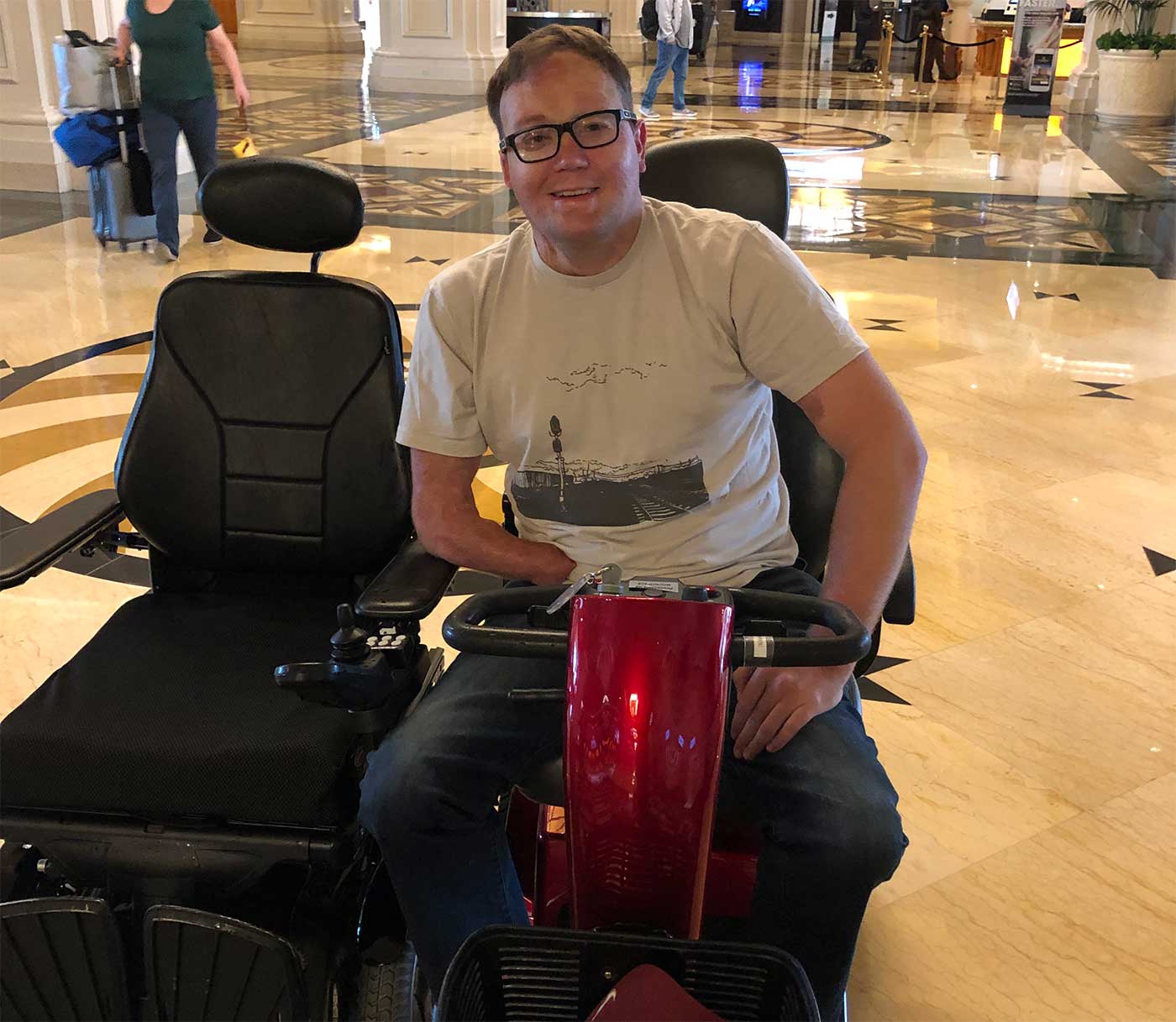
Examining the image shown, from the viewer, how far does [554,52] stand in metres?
1.42

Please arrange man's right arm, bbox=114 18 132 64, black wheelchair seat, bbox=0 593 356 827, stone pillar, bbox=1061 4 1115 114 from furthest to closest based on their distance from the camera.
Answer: stone pillar, bbox=1061 4 1115 114 → man's right arm, bbox=114 18 132 64 → black wheelchair seat, bbox=0 593 356 827

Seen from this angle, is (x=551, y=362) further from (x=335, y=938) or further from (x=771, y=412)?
(x=335, y=938)

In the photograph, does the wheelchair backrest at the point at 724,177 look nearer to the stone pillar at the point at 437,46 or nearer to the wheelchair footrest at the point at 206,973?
the wheelchair footrest at the point at 206,973

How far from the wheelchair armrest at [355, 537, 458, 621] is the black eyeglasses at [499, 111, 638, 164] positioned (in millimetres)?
520

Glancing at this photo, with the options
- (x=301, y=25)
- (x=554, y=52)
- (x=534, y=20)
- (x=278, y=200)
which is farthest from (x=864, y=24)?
(x=554, y=52)

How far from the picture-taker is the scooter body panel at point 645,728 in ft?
3.38

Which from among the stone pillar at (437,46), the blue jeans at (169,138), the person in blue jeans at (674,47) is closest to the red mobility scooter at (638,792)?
the blue jeans at (169,138)

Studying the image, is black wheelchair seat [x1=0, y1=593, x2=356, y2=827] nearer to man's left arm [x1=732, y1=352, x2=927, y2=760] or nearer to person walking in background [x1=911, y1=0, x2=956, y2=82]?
man's left arm [x1=732, y1=352, x2=927, y2=760]

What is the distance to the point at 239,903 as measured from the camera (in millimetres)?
1539

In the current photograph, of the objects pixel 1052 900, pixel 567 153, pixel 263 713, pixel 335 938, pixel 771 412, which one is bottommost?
pixel 1052 900

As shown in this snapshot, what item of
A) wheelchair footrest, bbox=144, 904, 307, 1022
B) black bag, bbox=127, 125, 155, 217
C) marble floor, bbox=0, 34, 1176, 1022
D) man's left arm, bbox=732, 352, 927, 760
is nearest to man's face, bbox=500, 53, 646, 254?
man's left arm, bbox=732, 352, 927, 760

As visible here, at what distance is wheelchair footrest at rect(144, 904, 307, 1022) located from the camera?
55.2 inches

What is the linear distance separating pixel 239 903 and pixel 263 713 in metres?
0.27

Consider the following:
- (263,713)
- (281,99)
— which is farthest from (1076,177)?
(263,713)
